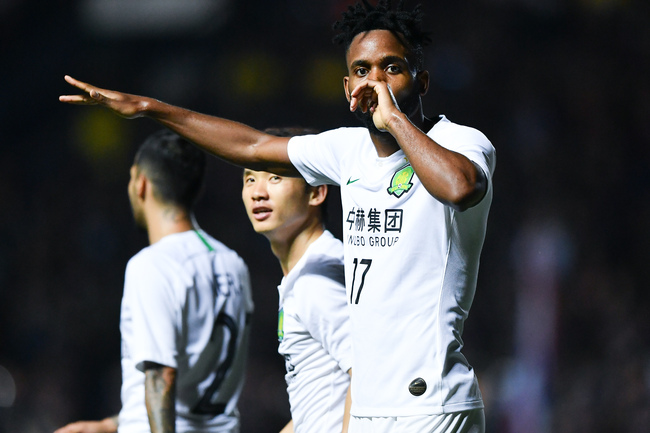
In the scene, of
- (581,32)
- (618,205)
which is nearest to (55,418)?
(618,205)

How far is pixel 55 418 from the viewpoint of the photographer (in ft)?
29.2

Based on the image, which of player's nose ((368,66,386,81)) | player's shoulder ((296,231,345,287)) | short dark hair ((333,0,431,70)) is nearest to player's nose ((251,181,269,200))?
player's shoulder ((296,231,345,287))

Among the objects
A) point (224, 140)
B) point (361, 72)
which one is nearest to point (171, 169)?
point (224, 140)

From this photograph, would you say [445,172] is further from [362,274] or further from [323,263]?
[323,263]

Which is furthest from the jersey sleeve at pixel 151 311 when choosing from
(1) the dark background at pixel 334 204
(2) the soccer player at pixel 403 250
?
(1) the dark background at pixel 334 204

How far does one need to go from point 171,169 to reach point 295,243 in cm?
100

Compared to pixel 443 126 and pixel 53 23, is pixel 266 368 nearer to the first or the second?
pixel 53 23

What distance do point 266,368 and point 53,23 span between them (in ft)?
19.1

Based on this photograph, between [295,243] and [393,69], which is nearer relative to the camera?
[393,69]

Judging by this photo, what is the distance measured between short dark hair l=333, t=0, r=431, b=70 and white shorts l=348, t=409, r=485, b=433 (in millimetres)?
1067

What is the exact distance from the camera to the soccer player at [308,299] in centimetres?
314

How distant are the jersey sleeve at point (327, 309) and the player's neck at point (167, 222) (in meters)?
1.09

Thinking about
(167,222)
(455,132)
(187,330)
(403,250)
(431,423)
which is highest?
(455,132)

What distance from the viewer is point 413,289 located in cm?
244
